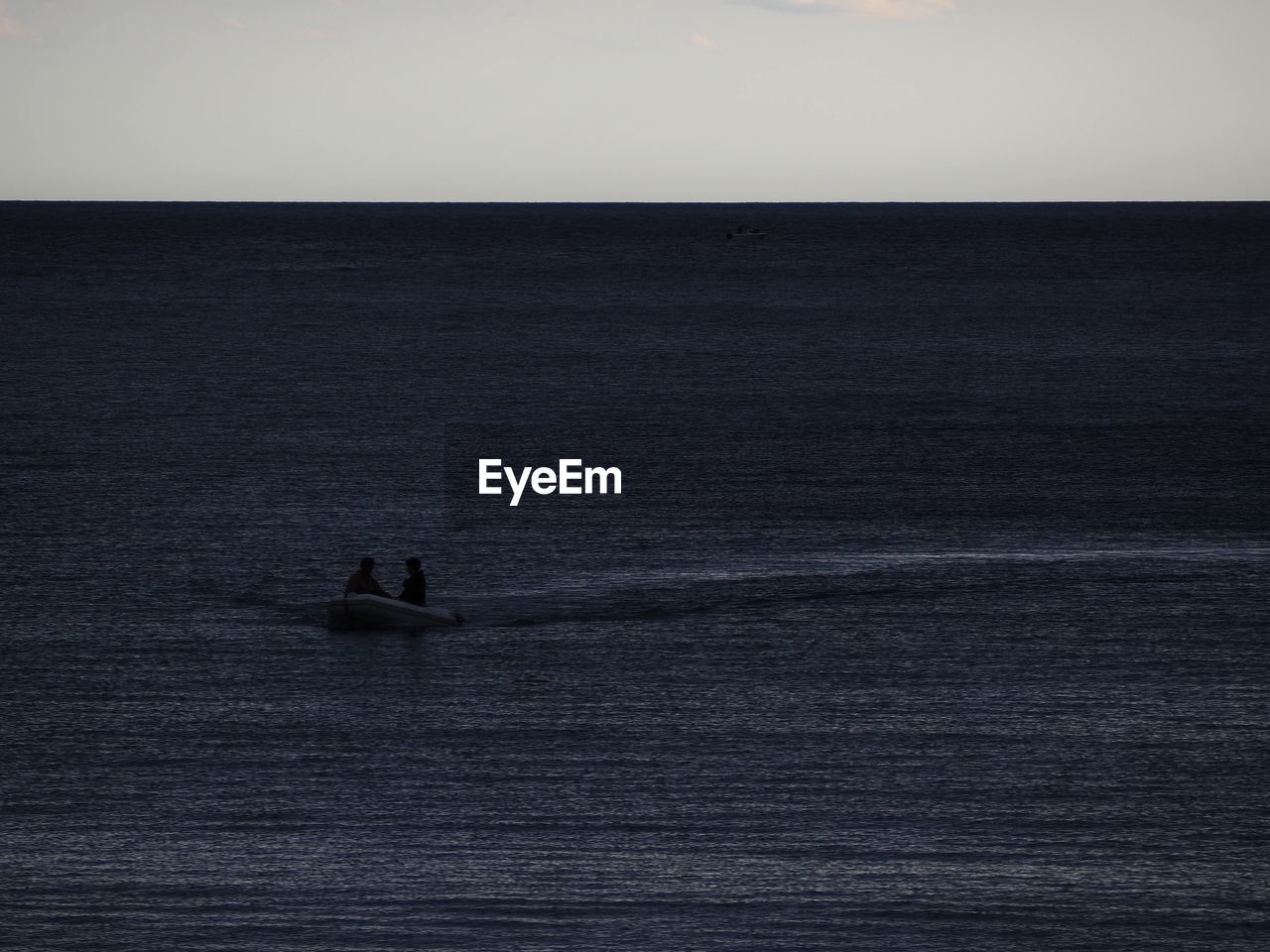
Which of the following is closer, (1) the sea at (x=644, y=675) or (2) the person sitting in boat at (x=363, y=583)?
(1) the sea at (x=644, y=675)

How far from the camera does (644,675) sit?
31.4 metres

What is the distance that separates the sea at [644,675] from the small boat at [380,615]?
0.34 m

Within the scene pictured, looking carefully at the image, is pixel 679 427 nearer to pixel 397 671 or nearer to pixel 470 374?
pixel 470 374

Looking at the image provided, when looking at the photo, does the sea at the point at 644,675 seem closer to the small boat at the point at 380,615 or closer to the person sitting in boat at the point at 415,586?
the small boat at the point at 380,615

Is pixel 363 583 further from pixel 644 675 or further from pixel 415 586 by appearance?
pixel 644 675

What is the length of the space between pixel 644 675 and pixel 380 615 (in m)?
6.24

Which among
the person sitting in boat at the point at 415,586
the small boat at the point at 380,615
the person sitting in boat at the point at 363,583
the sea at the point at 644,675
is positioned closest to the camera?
the sea at the point at 644,675

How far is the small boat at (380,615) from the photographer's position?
34.8 metres

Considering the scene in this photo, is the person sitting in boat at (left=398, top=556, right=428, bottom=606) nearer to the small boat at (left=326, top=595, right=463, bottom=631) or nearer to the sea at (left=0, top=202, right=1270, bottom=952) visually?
the small boat at (left=326, top=595, right=463, bottom=631)

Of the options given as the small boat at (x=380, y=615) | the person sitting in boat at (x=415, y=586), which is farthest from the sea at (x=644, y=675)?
the person sitting in boat at (x=415, y=586)

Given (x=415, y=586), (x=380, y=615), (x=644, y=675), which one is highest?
(x=415, y=586)

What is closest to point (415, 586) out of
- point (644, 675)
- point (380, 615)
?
point (380, 615)

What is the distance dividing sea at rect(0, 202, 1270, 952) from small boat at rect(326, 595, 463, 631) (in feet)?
1.10

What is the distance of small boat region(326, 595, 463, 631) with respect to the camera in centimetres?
3475
